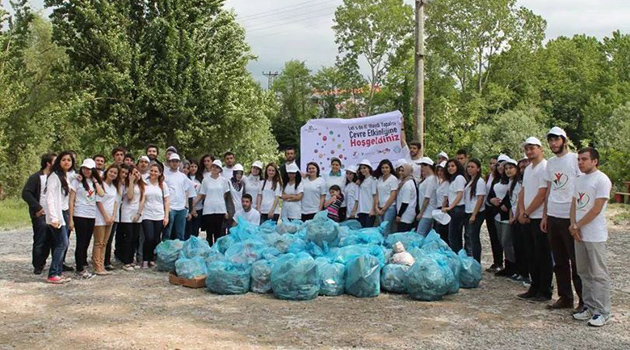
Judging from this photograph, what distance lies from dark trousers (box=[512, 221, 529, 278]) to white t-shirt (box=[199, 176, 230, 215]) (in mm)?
4264

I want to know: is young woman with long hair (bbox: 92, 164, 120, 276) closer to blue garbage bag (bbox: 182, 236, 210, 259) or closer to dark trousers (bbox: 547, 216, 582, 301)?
blue garbage bag (bbox: 182, 236, 210, 259)

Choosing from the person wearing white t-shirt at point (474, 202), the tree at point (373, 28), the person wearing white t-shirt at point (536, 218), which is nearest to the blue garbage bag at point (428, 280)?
the person wearing white t-shirt at point (536, 218)

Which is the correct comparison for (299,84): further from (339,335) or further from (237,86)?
(339,335)

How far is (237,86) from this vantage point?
20.4m

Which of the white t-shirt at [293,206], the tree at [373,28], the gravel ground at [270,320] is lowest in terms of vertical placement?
the gravel ground at [270,320]

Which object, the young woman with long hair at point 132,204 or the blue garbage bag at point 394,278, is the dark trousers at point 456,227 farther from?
the young woman with long hair at point 132,204

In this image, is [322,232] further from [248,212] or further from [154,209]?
[154,209]

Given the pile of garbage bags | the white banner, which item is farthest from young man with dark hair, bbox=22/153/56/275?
the white banner

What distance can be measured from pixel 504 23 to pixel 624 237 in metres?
30.4

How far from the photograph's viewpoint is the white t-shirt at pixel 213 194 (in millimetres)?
9531

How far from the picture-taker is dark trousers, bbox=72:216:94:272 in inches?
324

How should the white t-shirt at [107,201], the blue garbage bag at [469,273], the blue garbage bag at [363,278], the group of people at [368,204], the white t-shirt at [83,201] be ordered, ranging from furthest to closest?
the white t-shirt at [107,201]
the white t-shirt at [83,201]
the blue garbage bag at [469,273]
the blue garbage bag at [363,278]
the group of people at [368,204]

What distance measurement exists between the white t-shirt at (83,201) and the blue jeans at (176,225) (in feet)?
4.21

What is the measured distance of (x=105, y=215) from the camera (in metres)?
8.33
